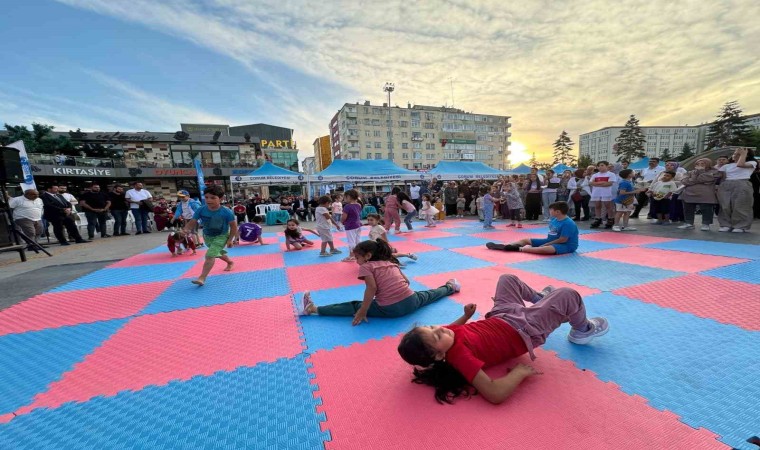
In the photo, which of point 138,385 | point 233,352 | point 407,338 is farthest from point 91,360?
point 407,338

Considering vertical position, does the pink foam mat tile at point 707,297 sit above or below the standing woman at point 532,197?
below

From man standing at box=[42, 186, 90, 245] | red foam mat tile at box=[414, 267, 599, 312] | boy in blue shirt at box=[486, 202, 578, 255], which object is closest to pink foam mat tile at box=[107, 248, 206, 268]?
man standing at box=[42, 186, 90, 245]

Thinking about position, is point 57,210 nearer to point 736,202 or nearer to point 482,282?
point 482,282

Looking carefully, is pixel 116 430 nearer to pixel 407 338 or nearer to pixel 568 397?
pixel 407 338

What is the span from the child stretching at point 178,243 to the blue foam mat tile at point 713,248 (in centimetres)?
1063

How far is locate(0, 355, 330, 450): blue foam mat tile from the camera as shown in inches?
70.4

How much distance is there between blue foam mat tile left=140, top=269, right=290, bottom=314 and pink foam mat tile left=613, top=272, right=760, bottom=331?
15.8ft

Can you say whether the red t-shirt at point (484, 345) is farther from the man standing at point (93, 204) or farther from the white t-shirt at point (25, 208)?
the man standing at point (93, 204)

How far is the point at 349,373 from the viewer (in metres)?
2.37

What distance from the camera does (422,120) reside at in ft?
226

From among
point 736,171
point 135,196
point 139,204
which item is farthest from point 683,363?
point 139,204

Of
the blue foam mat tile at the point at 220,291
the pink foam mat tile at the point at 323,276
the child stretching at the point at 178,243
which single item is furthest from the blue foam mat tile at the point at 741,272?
the child stretching at the point at 178,243

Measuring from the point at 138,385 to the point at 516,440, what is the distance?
A: 2.80 metres

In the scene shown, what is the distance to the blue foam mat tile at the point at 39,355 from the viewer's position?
93.5 inches
